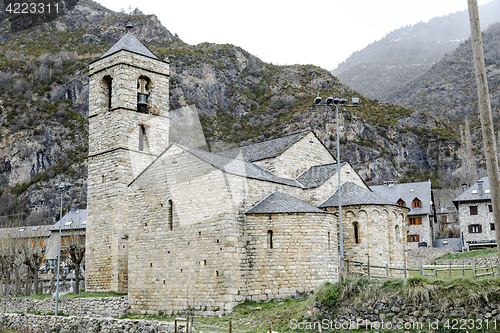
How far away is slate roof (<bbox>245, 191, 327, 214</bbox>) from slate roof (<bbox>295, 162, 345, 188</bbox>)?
3.37 meters

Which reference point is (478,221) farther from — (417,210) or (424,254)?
(424,254)

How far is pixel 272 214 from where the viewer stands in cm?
2116

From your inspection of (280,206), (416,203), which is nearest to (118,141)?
(280,206)

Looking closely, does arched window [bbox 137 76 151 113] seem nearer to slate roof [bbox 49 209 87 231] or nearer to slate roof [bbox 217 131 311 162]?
slate roof [bbox 217 131 311 162]

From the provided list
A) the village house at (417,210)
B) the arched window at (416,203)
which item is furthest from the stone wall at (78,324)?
the arched window at (416,203)

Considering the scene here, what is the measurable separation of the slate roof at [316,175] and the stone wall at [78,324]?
11.5 m

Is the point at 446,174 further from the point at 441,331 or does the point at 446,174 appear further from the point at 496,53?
the point at 441,331

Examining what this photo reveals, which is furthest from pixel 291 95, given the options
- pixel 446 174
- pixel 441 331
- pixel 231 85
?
pixel 441 331

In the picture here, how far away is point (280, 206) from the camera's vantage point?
70.5ft

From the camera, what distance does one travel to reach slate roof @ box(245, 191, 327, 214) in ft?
69.4

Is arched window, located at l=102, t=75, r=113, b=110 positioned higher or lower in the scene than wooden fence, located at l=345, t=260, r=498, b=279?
higher

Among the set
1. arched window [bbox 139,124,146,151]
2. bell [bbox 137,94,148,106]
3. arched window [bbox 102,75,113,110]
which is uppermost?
arched window [bbox 102,75,113,110]

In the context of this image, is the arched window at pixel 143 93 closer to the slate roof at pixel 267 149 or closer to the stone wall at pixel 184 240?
the slate roof at pixel 267 149

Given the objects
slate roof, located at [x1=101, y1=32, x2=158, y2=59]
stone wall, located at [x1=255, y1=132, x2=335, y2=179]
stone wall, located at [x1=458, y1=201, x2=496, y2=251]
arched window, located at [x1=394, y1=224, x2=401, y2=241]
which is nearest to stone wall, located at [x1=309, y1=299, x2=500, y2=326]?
arched window, located at [x1=394, y1=224, x2=401, y2=241]
